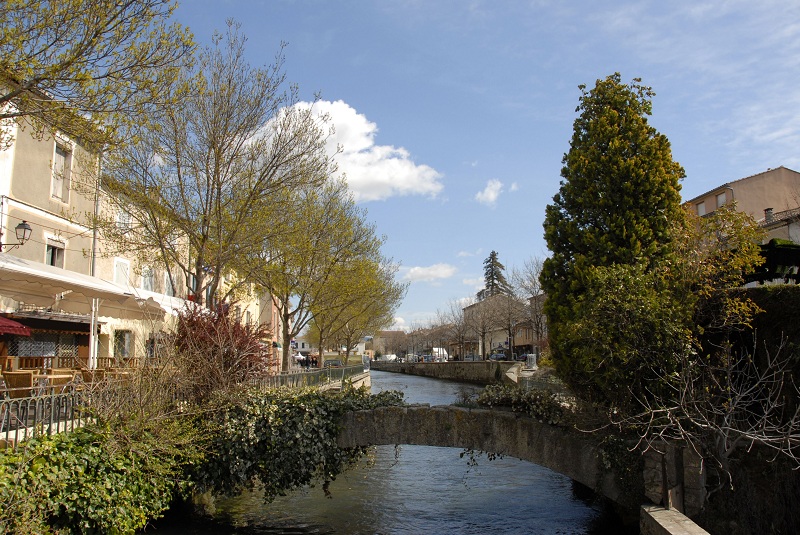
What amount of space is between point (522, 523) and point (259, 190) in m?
9.93

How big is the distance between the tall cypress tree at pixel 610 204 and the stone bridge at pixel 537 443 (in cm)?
118

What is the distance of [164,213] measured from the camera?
1519cm

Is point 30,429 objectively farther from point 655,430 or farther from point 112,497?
point 655,430

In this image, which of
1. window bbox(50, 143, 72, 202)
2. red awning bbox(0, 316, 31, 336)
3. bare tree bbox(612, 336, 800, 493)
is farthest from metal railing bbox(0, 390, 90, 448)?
Result: window bbox(50, 143, 72, 202)

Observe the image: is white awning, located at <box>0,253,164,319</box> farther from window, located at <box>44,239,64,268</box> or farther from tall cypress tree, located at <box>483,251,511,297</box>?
tall cypress tree, located at <box>483,251,511,297</box>

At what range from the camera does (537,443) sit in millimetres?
9828

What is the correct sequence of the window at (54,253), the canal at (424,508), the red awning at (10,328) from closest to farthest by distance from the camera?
the red awning at (10,328)
the canal at (424,508)
the window at (54,253)

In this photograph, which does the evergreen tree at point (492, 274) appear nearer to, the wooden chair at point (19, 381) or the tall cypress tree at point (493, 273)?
the tall cypress tree at point (493, 273)

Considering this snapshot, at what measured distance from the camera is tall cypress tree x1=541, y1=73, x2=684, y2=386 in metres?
9.97

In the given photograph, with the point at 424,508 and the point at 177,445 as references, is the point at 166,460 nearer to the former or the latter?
the point at 177,445

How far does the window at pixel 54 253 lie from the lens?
711 inches

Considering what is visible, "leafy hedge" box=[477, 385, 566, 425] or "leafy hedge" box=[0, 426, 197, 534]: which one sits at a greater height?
"leafy hedge" box=[477, 385, 566, 425]

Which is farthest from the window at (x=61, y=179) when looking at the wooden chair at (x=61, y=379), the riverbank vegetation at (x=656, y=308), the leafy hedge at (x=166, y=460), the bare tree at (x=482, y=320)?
the bare tree at (x=482, y=320)

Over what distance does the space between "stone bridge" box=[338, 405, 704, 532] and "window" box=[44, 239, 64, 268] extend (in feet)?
40.6
